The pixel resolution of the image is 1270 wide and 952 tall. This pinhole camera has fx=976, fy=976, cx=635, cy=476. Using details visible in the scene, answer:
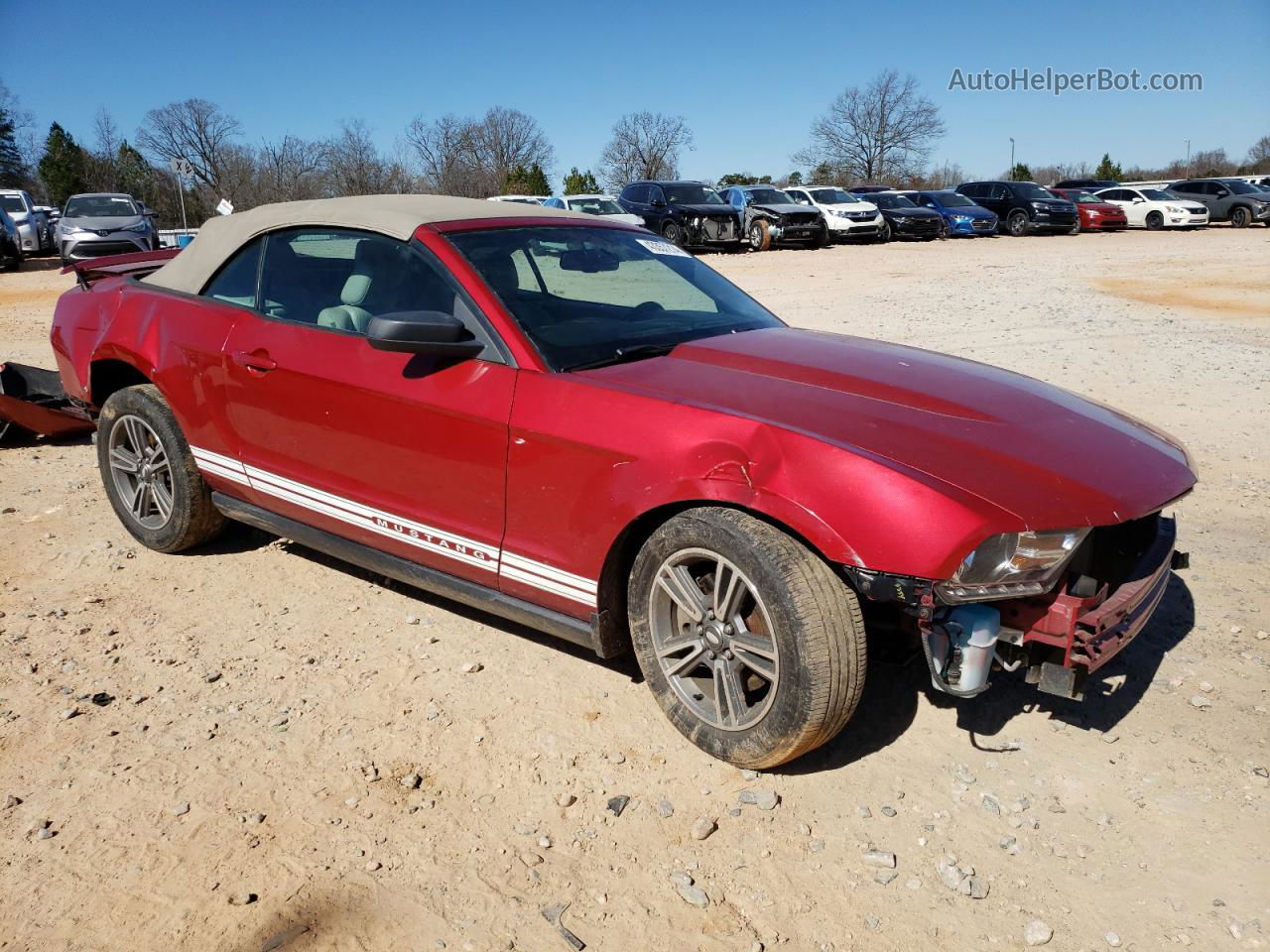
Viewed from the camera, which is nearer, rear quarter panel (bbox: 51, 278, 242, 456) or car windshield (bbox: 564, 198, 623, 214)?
rear quarter panel (bbox: 51, 278, 242, 456)

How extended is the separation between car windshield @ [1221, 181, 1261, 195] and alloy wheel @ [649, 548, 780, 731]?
3584 centimetres

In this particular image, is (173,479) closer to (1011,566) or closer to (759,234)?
(1011,566)

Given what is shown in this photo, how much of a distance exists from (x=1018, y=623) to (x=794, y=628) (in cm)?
62

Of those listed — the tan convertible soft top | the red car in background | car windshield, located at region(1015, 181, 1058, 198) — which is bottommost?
the tan convertible soft top

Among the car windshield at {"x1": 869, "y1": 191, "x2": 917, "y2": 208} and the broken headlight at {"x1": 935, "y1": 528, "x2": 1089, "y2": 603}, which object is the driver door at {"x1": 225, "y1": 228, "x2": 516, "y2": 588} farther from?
the car windshield at {"x1": 869, "y1": 191, "x2": 917, "y2": 208}

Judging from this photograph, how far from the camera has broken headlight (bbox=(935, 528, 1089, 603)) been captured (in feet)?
8.28

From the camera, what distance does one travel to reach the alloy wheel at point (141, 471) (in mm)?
4477

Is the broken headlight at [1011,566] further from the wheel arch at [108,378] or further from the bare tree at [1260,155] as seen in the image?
the bare tree at [1260,155]

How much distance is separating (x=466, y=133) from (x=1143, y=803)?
6475 cm

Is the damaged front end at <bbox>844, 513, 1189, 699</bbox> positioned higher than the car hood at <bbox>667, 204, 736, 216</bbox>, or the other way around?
the car hood at <bbox>667, 204, 736, 216</bbox>

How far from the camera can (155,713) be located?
330 centimetres

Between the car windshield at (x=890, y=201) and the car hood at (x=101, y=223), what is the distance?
66.2 ft

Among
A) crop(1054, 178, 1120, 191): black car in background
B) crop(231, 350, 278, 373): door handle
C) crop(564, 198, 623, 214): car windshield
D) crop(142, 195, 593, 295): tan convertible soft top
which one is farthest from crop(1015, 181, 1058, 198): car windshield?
crop(231, 350, 278, 373): door handle

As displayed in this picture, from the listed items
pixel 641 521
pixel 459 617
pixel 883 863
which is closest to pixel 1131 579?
pixel 883 863
